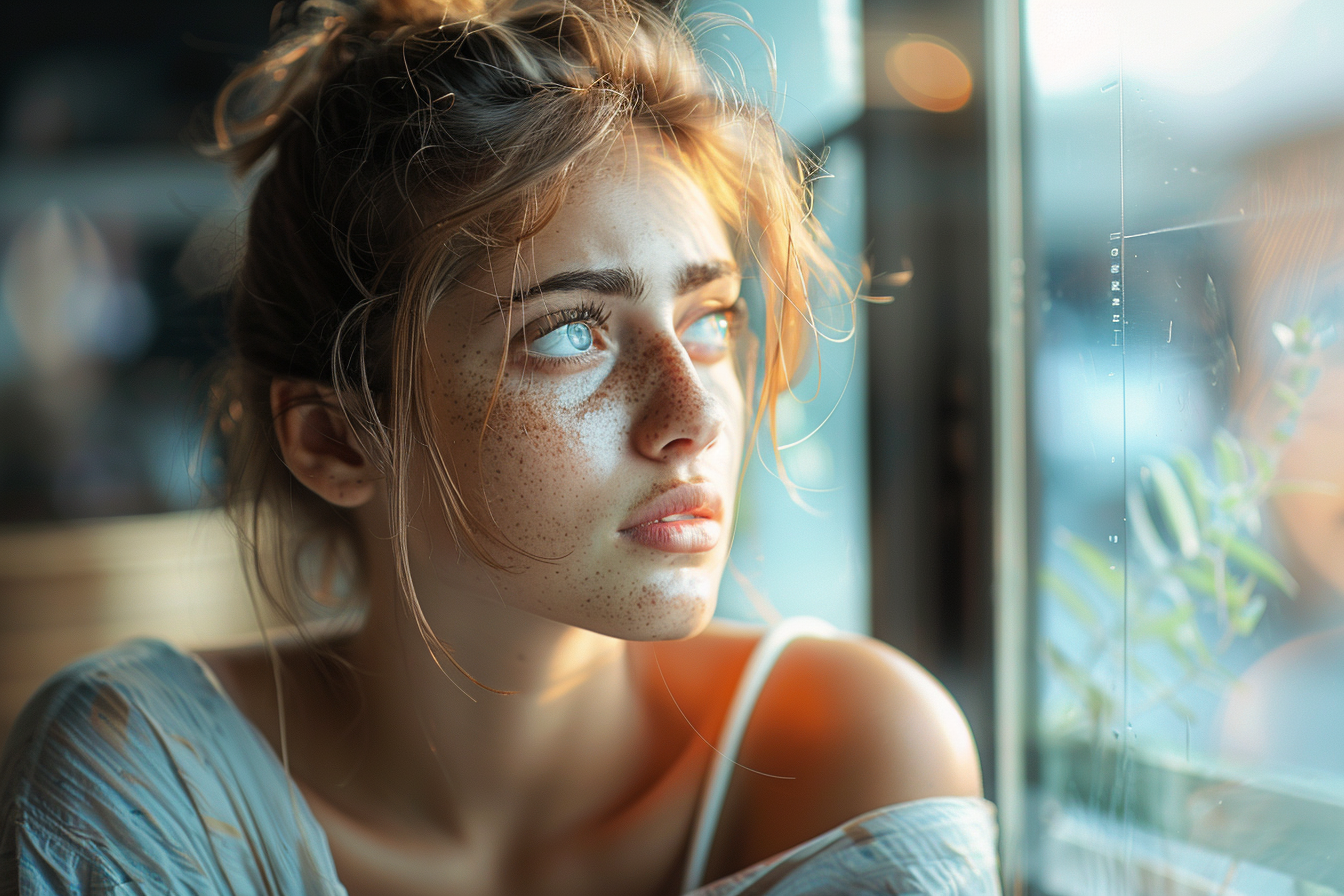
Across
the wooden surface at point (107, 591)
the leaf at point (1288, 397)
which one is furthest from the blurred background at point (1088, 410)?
the wooden surface at point (107, 591)

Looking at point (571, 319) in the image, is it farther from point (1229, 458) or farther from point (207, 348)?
point (207, 348)

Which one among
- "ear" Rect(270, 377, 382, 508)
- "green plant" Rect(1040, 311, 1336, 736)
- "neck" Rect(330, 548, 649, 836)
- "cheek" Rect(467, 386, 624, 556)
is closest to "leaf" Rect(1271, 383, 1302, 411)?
"green plant" Rect(1040, 311, 1336, 736)

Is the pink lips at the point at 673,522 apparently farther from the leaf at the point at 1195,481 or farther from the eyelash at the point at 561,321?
the leaf at the point at 1195,481

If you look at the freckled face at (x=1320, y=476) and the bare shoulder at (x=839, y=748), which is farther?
the bare shoulder at (x=839, y=748)

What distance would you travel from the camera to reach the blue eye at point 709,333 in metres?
0.74

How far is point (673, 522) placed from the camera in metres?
0.65

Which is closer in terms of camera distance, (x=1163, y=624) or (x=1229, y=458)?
Answer: (x=1229, y=458)

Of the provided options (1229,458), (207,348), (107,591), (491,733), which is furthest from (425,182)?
(107,591)

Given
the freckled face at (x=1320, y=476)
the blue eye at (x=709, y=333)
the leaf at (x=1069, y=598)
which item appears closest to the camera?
the freckled face at (x=1320, y=476)

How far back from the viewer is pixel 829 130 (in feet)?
3.80

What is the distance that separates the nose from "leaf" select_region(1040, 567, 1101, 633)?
457mm

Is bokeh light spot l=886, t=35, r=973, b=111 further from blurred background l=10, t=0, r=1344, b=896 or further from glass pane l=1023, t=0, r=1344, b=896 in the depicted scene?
glass pane l=1023, t=0, r=1344, b=896

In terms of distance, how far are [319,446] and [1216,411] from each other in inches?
27.4

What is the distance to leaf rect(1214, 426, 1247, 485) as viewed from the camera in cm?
59
